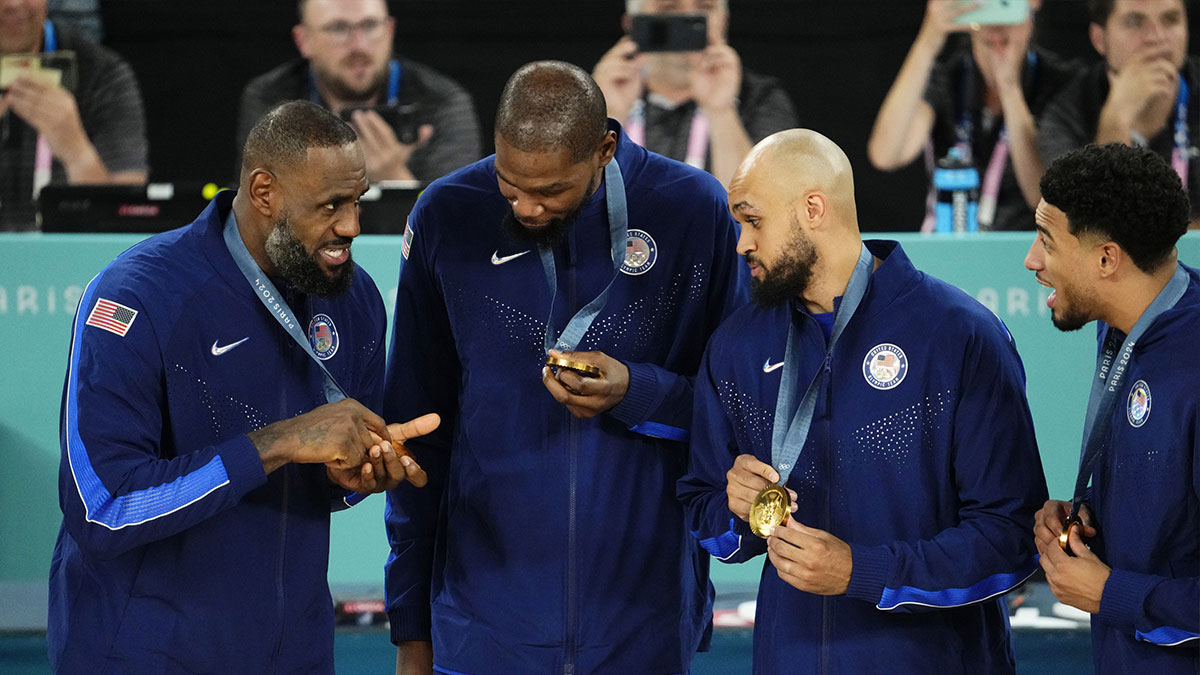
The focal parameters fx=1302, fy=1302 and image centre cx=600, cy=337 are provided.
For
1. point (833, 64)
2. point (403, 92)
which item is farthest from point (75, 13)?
point (833, 64)

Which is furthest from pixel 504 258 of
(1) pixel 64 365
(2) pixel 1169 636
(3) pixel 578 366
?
(1) pixel 64 365

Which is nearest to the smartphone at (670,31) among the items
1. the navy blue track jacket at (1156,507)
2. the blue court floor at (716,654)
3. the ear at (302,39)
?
the ear at (302,39)

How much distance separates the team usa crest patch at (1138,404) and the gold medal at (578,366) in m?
0.96

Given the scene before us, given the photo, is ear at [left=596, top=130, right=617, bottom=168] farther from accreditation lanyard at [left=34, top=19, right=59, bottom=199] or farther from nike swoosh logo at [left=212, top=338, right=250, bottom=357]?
accreditation lanyard at [left=34, top=19, right=59, bottom=199]

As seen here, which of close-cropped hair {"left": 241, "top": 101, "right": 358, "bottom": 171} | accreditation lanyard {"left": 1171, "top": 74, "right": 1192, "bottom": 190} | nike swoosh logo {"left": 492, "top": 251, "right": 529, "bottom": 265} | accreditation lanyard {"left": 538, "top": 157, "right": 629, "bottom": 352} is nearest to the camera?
close-cropped hair {"left": 241, "top": 101, "right": 358, "bottom": 171}

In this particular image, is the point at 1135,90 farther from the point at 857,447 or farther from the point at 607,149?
the point at 857,447

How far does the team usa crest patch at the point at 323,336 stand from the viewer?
262cm

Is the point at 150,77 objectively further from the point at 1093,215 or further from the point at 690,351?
the point at 1093,215

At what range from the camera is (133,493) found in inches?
89.5

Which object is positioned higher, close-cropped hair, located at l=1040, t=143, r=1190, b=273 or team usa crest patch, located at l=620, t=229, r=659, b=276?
close-cropped hair, located at l=1040, t=143, r=1190, b=273

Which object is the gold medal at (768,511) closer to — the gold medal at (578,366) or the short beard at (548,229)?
the gold medal at (578,366)

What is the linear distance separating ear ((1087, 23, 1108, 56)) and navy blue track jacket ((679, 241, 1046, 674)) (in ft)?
14.7

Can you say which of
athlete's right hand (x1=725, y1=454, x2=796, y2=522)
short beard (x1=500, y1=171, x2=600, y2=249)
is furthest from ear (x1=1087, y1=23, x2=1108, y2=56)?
athlete's right hand (x1=725, y1=454, x2=796, y2=522)

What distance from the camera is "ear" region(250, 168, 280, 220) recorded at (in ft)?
8.36
